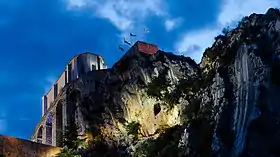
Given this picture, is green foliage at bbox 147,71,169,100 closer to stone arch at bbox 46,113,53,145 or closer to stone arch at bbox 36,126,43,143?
stone arch at bbox 46,113,53,145

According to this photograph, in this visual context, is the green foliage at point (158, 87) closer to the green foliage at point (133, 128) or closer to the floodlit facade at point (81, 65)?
the green foliage at point (133, 128)

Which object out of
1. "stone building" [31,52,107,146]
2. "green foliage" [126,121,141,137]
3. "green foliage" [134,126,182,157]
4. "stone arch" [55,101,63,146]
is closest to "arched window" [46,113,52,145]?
"stone building" [31,52,107,146]

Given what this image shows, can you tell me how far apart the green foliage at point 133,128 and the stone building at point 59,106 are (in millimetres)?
7324

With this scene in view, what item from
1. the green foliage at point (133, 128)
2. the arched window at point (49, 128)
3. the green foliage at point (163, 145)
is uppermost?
the arched window at point (49, 128)

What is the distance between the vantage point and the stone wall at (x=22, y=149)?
37031 millimetres

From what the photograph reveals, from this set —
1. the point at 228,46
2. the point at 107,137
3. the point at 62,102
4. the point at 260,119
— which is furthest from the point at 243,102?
the point at 62,102

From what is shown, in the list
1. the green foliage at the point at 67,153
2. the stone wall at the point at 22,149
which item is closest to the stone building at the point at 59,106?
the green foliage at the point at 67,153

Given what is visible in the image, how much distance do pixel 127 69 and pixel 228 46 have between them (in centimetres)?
1344

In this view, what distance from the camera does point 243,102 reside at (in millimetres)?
27266

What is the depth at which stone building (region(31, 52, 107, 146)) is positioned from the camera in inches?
1902

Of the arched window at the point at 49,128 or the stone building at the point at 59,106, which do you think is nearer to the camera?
the stone building at the point at 59,106

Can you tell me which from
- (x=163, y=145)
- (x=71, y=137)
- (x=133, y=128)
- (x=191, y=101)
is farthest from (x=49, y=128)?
(x=191, y=101)

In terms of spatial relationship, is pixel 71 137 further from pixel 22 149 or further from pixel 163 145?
pixel 163 145

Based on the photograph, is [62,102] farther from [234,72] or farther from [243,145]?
[243,145]
